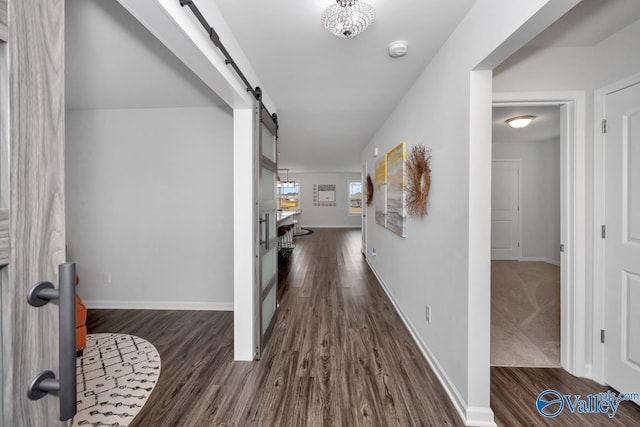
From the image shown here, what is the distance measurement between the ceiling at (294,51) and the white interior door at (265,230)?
481 mm

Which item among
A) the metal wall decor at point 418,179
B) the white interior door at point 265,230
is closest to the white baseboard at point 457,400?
the metal wall decor at point 418,179

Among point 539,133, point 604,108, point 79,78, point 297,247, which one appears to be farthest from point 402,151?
point 297,247

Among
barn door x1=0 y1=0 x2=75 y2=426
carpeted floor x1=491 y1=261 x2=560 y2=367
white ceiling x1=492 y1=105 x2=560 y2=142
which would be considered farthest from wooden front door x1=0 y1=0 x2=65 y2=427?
white ceiling x1=492 y1=105 x2=560 y2=142

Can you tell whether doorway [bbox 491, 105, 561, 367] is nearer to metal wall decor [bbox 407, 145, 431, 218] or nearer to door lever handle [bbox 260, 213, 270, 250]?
metal wall decor [bbox 407, 145, 431, 218]

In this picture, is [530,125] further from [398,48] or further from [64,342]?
[64,342]

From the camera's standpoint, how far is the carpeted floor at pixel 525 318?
212 cm

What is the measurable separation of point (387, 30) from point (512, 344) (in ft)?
9.16

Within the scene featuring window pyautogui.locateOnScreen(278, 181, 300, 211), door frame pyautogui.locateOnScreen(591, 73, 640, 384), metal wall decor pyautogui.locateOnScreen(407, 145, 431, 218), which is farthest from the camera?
window pyautogui.locateOnScreen(278, 181, 300, 211)

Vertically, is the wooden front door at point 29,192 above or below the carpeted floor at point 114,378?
above

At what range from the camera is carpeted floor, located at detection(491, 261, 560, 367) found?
6.94ft

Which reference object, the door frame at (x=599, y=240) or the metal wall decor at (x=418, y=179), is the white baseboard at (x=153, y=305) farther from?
the door frame at (x=599, y=240)

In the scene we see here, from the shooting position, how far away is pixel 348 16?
133 cm

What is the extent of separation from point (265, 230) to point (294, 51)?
1467 millimetres

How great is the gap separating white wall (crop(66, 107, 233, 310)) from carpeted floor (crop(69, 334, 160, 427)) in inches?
29.3
